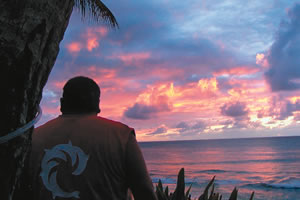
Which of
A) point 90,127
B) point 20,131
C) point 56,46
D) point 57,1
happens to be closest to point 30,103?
point 20,131

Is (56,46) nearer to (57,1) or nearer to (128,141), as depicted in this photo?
(57,1)

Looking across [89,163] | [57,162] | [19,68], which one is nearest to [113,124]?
[89,163]

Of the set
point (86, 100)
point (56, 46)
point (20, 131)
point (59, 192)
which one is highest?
point (56, 46)

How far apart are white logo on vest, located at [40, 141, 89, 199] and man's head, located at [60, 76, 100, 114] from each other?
0.23m

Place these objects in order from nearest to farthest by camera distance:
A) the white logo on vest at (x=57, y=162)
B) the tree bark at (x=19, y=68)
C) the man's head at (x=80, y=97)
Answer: the tree bark at (x=19, y=68), the white logo on vest at (x=57, y=162), the man's head at (x=80, y=97)

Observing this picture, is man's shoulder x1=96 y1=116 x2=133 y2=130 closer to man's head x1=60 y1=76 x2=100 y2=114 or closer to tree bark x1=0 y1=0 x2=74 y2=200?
man's head x1=60 y1=76 x2=100 y2=114

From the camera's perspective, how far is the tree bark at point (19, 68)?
0.81 metres

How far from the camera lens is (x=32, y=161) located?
149 centimetres

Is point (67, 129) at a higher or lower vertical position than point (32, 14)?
lower

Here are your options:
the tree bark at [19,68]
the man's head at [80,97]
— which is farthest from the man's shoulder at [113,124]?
the tree bark at [19,68]

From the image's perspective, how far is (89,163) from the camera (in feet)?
4.60

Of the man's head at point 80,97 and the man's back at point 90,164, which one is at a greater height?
the man's head at point 80,97

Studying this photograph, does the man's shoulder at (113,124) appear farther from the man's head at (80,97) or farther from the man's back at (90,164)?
the man's head at (80,97)

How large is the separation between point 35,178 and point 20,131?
0.74 m
